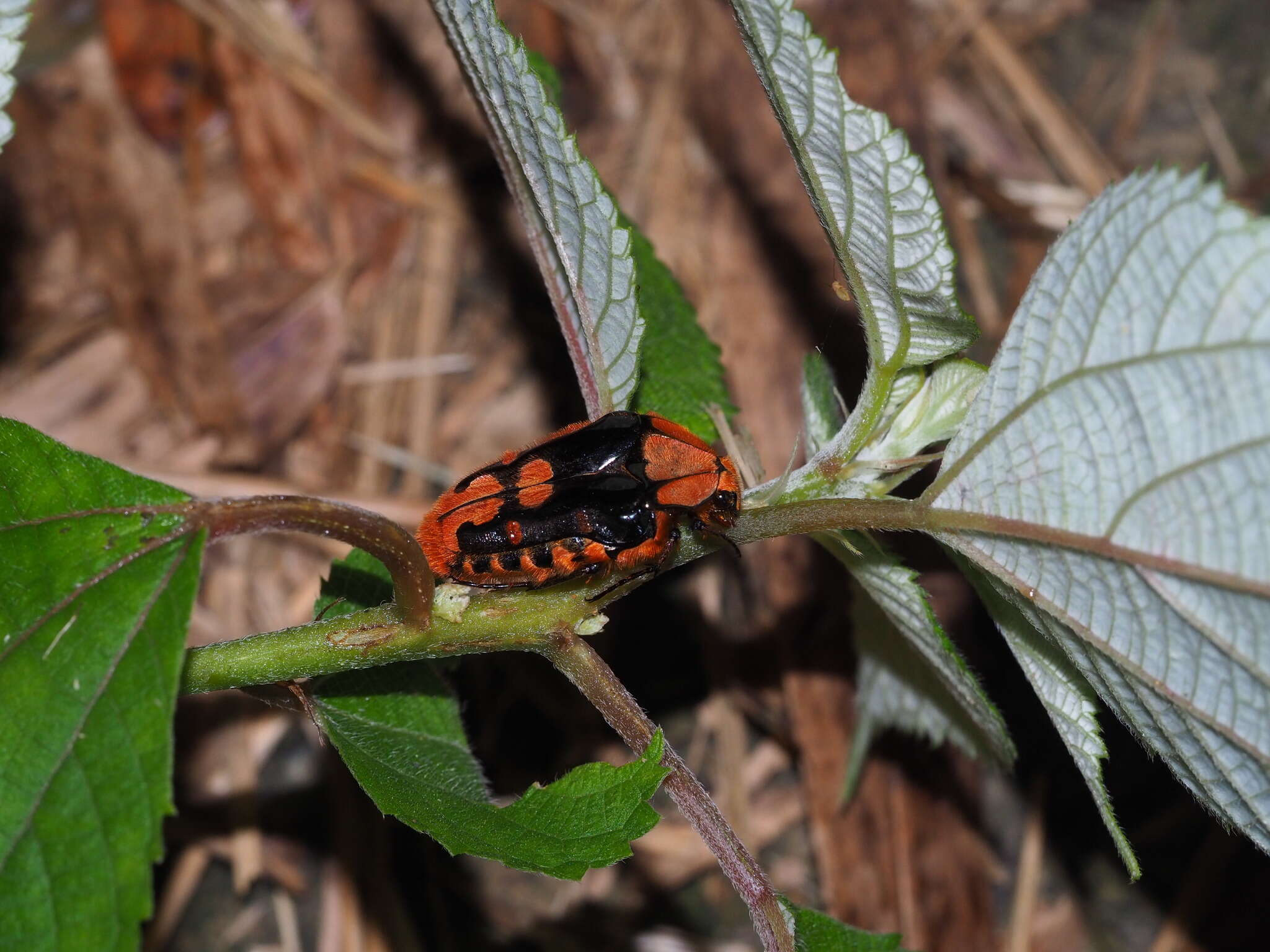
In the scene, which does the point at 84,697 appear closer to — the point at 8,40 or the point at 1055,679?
the point at 8,40

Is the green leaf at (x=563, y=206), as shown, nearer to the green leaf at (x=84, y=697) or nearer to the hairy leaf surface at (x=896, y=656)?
the hairy leaf surface at (x=896, y=656)

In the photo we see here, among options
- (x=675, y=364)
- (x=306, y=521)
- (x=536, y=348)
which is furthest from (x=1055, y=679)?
(x=536, y=348)

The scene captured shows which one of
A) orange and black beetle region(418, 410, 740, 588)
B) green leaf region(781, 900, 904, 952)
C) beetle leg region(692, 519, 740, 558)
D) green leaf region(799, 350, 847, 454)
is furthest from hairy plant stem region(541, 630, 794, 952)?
green leaf region(799, 350, 847, 454)

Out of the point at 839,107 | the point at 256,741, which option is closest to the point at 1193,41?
the point at 839,107

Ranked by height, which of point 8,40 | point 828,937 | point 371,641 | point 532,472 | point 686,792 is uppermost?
point 8,40

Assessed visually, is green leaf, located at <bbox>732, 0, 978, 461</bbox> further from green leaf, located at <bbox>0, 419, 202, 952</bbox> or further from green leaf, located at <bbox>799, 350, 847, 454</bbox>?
green leaf, located at <bbox>0, 419, 202, 952</bbox>

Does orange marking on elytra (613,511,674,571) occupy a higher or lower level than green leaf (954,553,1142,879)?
higher
